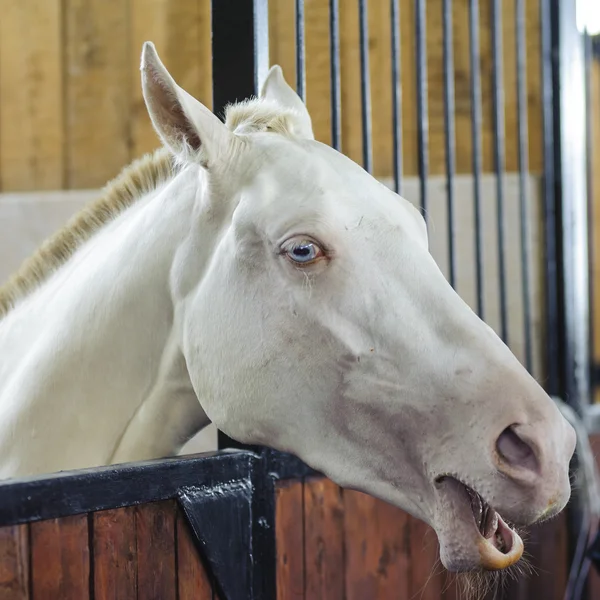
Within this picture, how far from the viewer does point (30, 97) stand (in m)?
2.98

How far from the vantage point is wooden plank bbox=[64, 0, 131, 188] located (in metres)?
2.90

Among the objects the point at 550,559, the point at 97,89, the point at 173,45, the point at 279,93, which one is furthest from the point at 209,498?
the point at 97,89

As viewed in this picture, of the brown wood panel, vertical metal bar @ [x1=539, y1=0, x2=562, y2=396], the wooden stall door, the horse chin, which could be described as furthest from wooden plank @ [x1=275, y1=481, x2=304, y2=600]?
the brown wood panel

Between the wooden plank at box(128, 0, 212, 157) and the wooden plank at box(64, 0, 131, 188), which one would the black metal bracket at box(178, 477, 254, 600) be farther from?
the wooden plank at box(64, 0, 131, 188)

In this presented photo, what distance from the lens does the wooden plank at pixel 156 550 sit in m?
1.00

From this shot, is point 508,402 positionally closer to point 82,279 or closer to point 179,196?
point 179,196

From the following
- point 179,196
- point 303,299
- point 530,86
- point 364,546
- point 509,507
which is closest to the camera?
point 509,507

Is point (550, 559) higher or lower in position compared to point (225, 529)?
lower

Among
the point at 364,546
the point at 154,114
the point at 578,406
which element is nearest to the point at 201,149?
the point at 154,114

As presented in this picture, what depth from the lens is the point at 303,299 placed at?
1.00 metres

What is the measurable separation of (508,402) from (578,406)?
145 cm

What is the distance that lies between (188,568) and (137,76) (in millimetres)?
2195

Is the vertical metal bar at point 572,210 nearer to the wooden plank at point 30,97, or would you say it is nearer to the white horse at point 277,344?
the white horse at point 277,344

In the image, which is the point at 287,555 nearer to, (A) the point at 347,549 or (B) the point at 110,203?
(A) the point at 347,549
